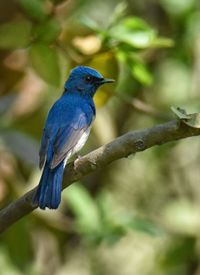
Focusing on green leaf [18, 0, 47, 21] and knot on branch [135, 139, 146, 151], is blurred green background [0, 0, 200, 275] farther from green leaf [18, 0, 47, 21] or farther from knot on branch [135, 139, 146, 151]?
knot on branch [135, 139, 146, 151]

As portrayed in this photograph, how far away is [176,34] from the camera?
4.73 m

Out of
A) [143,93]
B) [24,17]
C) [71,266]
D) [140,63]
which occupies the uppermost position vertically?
Result: [24,17]

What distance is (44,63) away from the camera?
12.3 ft

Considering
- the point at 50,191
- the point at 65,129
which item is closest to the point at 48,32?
the point at 65,129

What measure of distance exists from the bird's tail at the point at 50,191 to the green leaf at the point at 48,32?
63cm

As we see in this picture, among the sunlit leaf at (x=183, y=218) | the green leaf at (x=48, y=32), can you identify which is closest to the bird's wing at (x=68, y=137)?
the green leaf at (x=48, y=32)

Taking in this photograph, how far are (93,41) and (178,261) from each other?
1460mm

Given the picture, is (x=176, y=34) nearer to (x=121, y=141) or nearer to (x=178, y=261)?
(x=178, y=261)

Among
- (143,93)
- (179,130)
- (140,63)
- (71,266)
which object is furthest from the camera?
(143,93)

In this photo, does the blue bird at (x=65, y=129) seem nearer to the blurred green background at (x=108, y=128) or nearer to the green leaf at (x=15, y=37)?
the blurred green background at (x=108, y=128)

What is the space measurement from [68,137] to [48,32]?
1.74 ft

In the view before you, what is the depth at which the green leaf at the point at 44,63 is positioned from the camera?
3.73 meters

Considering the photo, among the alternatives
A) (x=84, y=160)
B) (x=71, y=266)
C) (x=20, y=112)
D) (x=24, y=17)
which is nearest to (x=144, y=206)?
(x=71, y=266)

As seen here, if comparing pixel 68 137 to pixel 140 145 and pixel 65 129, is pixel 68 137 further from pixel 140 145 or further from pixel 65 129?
pixel 140 145
